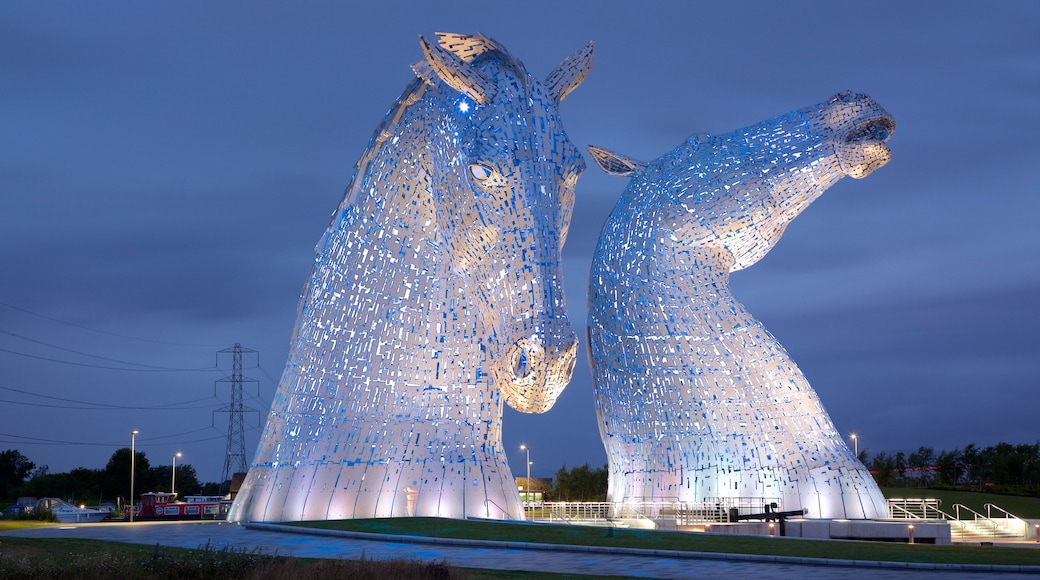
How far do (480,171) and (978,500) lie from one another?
26.3 meters

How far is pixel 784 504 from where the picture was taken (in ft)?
70.6

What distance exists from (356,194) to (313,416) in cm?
366

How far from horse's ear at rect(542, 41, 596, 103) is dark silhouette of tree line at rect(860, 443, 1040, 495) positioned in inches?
1285

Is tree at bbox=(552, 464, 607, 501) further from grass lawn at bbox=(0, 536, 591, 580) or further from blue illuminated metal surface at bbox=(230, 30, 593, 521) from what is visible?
grass lawn at bbox=(0, 536, 591, 580)

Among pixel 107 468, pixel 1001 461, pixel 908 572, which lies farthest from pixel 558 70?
pixel 107 468

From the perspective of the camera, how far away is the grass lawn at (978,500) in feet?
101

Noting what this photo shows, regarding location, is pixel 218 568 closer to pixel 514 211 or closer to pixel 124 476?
pixel 514 211

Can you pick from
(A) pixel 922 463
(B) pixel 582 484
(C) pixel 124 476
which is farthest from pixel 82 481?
(A) pixel 922 463

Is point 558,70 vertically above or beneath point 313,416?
above

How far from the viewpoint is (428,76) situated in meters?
15.1

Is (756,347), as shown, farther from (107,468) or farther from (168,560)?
(107,468)

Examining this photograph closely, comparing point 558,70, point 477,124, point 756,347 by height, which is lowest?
point 756,347

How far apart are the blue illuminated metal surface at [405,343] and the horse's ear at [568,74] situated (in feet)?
0.09

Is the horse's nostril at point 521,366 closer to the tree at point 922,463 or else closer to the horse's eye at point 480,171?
the horse's eye at point 480,171
